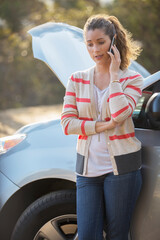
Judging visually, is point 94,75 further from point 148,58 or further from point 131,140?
point 148,58

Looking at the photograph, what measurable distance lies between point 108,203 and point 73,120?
51 cm

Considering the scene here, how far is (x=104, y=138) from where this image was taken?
2.19m

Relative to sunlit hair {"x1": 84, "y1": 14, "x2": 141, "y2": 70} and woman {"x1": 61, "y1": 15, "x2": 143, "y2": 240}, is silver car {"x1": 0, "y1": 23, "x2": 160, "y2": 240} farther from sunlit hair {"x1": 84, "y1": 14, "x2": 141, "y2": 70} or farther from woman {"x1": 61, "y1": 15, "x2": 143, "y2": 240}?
sunlit hair {"x1": 84, "y1": 14, "x2": 141, "y2": 70}

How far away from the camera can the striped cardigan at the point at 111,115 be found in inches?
82.3

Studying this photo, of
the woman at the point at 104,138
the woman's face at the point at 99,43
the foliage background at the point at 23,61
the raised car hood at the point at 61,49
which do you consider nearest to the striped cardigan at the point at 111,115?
the woman at the point at 104,138

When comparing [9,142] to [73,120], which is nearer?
[73,120]

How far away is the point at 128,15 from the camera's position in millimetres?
13398

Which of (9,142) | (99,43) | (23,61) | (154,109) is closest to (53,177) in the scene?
(9,142)

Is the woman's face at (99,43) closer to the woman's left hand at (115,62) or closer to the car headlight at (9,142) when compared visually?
the woman's left hand at (115,62)

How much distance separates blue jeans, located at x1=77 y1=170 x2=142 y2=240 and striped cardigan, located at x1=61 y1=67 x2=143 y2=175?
6cm

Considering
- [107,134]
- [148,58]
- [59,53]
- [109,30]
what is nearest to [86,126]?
[107,134]

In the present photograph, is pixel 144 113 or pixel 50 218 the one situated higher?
pixel 144 113

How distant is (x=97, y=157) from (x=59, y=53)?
42.1 inches

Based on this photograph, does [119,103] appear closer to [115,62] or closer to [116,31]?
[115,62]
